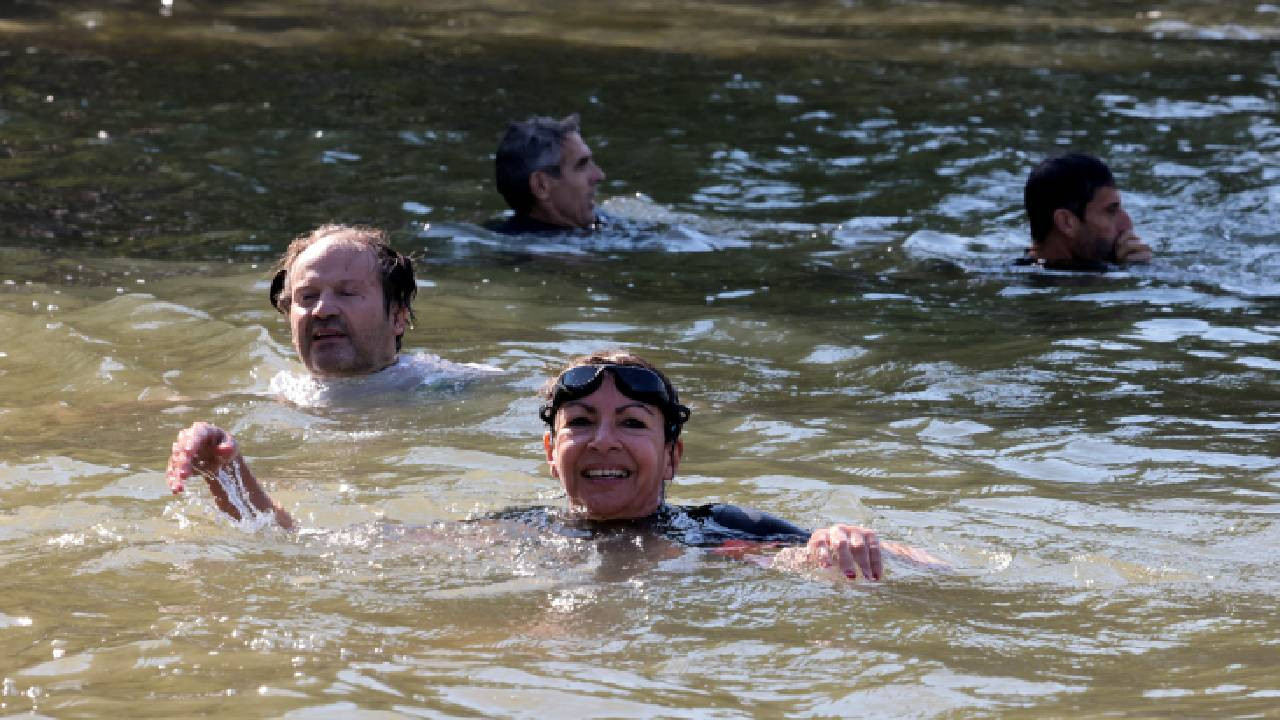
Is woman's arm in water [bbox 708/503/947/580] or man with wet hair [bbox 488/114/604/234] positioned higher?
man with wet hair [bbox 488/114/604/234]

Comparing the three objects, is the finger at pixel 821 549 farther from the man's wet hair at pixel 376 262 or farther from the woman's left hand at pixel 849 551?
the man's wet hair at pixel 376 262

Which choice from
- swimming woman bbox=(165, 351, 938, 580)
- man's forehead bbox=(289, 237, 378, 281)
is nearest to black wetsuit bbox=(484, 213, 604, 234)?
man's forehead bbox=(289, 237, 378, 281)

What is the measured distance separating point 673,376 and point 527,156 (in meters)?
4.13

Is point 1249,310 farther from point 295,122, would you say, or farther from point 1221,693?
point 295,122

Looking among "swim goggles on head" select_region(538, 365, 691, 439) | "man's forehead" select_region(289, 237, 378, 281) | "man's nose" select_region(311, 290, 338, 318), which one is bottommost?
"man's nose" select_region(311, 290, 338, 318)

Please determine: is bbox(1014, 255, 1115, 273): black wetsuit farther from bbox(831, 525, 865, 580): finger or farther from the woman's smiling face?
bbox(831, 525, 865, 580): finger

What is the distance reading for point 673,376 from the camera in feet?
31.9

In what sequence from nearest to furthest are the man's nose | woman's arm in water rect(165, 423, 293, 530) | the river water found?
the river water
woman's arm in water rect(165, 423, 293, 530)
the man's nose

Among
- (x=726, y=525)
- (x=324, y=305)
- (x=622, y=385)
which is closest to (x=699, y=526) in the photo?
(x=726, y=525)

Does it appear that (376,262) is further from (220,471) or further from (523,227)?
(523,227)

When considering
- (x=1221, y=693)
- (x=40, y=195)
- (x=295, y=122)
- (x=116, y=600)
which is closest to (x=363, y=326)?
(x=116, y=600)

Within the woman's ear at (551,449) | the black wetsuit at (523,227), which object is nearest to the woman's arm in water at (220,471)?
the woman's ear at (551,449)

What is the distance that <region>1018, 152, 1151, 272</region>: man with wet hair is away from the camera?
40.8 feet

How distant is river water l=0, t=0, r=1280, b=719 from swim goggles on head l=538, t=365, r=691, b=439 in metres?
0.53
